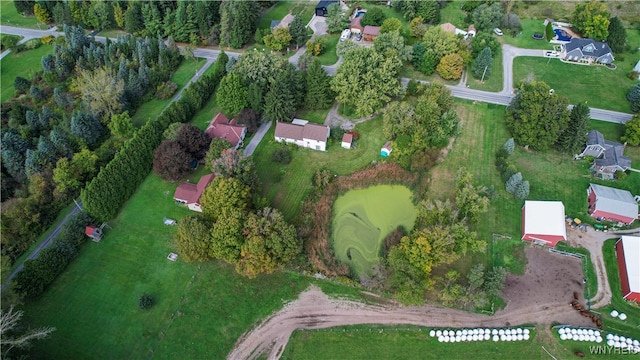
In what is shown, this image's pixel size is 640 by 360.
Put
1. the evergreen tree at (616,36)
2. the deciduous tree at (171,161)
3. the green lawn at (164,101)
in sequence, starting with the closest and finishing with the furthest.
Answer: the deciduous tree at (171,161), the green lawn at (164,101), the evergreen tree at (616,36)

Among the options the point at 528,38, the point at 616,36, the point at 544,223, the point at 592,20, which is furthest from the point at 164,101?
the point at 616,36

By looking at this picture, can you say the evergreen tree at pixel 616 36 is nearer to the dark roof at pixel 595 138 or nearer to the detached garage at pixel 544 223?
the dark roof at pixel 595 138

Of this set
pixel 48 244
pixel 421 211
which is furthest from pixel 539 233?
pixel 48 244

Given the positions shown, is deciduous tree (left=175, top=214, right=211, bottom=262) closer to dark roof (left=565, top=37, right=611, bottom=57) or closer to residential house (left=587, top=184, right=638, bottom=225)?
residential house (left=587, top=184, right=638, bottom=225)

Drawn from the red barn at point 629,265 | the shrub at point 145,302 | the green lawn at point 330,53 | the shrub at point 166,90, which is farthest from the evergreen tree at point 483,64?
the shrub at point 145,302

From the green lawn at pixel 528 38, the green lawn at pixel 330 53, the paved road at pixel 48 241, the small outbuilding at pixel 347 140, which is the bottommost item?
the paved road at pixel 48 241

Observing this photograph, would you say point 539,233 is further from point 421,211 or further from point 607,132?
point 607,132
